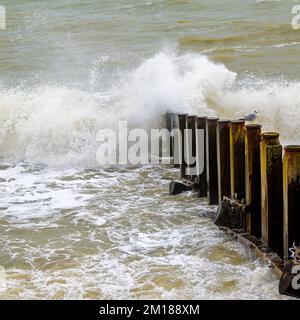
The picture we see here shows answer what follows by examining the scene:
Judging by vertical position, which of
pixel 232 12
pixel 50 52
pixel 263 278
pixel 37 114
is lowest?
pixel 263 278

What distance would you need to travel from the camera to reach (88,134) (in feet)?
40.0

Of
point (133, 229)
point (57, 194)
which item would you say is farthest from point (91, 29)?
point (133, 229)

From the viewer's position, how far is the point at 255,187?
21.7 feet

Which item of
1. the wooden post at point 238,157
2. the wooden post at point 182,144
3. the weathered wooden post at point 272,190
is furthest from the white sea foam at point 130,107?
the weathered wooden post at point 272,190

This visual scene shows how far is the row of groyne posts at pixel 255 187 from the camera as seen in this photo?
569 centimetres

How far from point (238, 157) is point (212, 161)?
1013 millimetres

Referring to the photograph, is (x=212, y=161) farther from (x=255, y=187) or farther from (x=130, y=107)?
(x=130, y=107)

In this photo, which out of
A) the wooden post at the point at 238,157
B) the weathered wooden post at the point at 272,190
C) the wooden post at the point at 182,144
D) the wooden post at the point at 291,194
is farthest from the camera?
the wooden post at the point at 182,144

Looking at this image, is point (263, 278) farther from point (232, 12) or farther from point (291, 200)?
point (232, 12)

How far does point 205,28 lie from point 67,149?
13812 millimetres

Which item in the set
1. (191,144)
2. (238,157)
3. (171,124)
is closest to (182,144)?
(191,144)

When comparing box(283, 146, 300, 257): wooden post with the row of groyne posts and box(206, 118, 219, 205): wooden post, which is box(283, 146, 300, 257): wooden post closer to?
the row of groyne posts

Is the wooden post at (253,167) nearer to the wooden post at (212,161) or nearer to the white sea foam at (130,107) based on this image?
the wooden post at (212,161)

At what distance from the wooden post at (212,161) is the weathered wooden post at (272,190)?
1.76 metres
